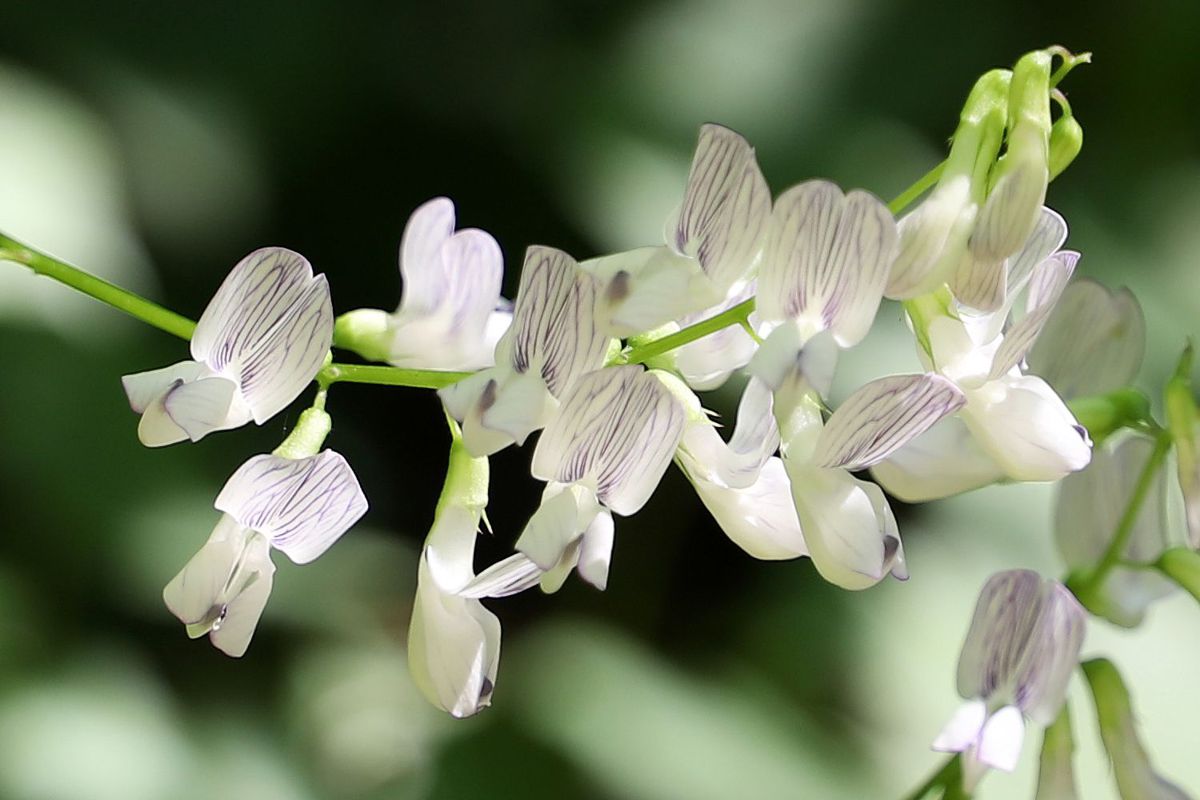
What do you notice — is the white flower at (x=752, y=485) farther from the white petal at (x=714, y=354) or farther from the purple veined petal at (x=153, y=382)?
the purple veined petal at (x=153, y=382)

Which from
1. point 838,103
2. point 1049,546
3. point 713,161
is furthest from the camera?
point 838,103

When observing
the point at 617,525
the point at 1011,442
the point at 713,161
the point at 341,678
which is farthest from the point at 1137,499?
the point at 341,678

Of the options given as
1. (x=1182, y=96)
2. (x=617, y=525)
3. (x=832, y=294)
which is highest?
(x=832, y=294)

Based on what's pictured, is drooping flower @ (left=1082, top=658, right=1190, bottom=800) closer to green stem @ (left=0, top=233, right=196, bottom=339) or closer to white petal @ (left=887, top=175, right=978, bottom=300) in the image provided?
white petal @ (left=887, top=175, right=978, bottom=300)

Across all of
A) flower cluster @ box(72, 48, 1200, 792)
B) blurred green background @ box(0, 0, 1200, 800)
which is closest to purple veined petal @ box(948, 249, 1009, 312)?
flower cluster @ box(72, 48, 1200, 792)

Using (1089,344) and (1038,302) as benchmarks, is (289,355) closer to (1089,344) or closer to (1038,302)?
(1038,302)

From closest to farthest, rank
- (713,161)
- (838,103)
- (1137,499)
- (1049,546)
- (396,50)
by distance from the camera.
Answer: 1. (713,161)
2. (1137,499)
3. (1049,546)
4. (838,103)
5. (396,50)

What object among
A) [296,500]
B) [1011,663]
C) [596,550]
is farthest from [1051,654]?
[296,500]

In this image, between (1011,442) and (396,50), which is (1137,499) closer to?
(1011,442)
